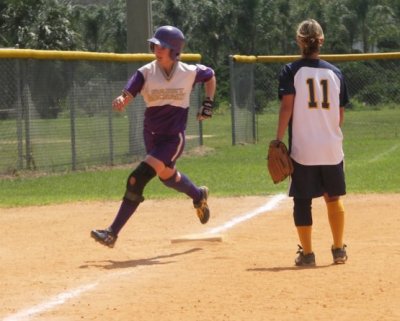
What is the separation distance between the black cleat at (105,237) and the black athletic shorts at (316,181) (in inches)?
62.4

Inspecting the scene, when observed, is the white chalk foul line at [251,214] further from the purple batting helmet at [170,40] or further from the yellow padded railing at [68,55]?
the yellow padded railing at [68,55]

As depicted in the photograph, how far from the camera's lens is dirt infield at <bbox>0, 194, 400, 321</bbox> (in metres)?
5.96

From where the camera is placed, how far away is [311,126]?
762 centimetres

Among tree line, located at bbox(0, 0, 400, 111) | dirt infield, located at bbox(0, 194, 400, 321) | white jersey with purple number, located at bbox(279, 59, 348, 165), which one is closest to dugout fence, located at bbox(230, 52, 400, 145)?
dirt infield, located at bbox(0, 194, 400, 321)

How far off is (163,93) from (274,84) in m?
16.9

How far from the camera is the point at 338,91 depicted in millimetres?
7730

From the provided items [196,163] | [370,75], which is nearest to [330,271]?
[196,163]

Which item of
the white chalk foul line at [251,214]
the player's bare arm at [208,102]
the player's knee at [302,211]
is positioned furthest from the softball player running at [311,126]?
the white chalk foul line at [251,214]

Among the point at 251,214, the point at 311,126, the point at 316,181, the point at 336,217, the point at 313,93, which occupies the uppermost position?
the point at 313,93

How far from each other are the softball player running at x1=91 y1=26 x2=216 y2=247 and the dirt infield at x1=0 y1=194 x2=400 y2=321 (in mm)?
434

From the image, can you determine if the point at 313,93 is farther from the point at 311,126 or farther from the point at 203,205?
the point at 203,205

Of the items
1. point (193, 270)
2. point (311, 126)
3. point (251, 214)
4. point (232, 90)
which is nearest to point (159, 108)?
point (311, 126)

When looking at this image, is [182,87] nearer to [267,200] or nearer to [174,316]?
[174,316]

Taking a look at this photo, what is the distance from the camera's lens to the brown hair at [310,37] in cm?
759
